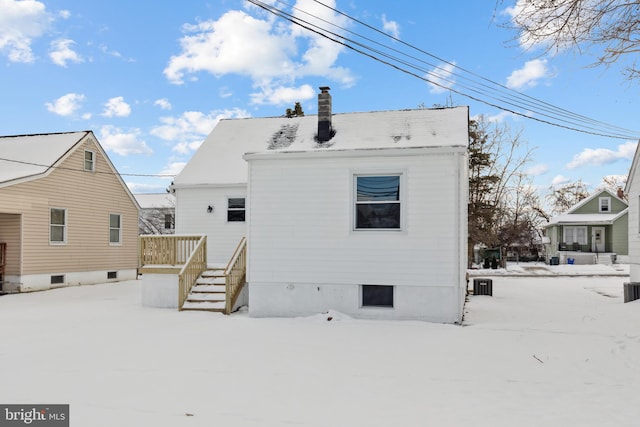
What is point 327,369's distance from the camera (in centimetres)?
677

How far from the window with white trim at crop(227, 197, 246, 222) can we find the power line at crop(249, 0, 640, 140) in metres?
7.02

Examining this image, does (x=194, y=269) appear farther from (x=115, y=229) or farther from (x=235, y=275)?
(x=115, y=229)

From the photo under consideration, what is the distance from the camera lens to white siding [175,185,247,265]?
51.9 ft

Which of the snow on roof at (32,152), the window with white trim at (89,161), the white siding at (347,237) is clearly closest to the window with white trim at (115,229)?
the window with white trim at (89,161)

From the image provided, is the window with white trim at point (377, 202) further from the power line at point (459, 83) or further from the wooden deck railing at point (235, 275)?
the wooden deck railing at point (235, 275)

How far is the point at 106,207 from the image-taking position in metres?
21.8

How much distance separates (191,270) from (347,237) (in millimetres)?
4768

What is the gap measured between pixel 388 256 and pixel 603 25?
614 cm

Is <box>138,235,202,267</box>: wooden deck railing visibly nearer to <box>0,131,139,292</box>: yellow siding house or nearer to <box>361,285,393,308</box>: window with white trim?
<box>361,285,393,308</box>: window with white trim

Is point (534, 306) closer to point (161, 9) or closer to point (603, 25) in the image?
point (603, 25)

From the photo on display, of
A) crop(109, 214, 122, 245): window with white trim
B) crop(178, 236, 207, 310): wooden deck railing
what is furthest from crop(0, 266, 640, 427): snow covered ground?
crop(109, 214, 122, 245): window with white trim

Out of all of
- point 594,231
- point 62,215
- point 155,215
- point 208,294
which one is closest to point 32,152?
point 62,215

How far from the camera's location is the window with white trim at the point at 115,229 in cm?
2228

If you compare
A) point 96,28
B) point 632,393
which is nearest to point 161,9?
point 96,28
